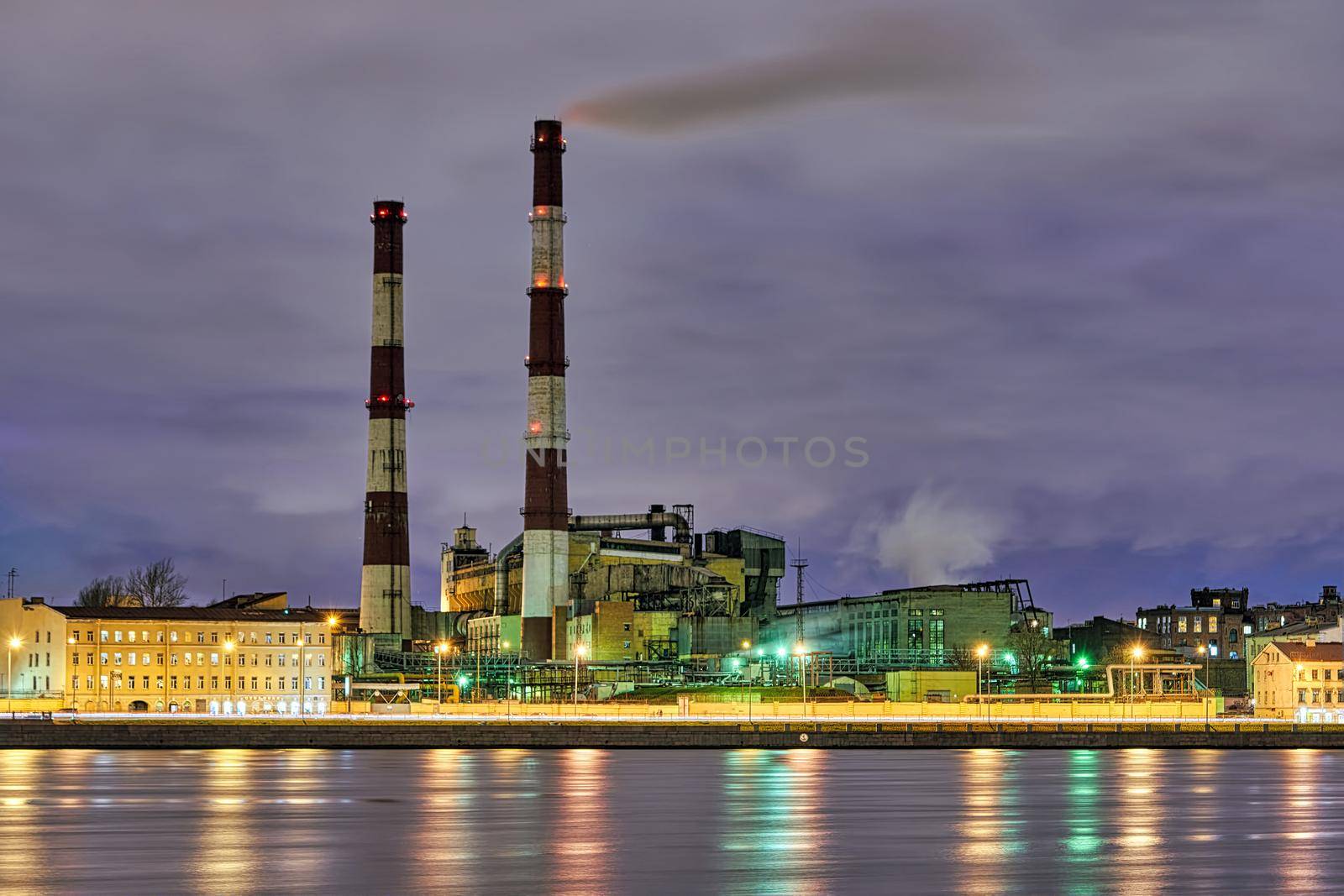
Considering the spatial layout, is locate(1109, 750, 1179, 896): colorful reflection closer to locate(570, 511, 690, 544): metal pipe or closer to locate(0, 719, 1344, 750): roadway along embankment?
locate(0, 719, 1344, 750): roadway along embankment

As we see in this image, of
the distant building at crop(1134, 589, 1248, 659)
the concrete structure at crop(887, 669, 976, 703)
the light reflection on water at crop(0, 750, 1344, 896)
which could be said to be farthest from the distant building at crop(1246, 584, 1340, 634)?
the light reflection on water at crop(0, 750, 1344, 896)

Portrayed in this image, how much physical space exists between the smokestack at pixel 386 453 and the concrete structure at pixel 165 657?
4224mm

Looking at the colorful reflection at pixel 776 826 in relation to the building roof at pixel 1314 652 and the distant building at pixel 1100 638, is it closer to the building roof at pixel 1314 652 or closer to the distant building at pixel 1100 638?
the building roof at pixel 1314 652

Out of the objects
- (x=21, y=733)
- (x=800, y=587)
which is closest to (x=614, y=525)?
(x=800, y=587)

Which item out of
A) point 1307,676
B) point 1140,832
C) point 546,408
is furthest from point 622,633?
point 1140,832

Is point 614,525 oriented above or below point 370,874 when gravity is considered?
above

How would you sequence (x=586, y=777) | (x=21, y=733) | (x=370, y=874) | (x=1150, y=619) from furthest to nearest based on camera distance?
(x=1150, y=619)
(x=21, y=733)
(x=586, y=777)
(x=370, y=874)

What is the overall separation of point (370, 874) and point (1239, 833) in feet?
62.5

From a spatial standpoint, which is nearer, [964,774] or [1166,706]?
[964,774]

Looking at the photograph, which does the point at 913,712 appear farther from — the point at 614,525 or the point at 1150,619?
the point at 1150,619

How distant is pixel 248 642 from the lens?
11950cm

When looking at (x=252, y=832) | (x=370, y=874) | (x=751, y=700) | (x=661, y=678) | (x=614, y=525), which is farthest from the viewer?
(x=614, y=525)

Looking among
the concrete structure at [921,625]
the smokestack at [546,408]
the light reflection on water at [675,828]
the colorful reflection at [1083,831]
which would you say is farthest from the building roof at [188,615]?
the colorful reflection at [1083,831]

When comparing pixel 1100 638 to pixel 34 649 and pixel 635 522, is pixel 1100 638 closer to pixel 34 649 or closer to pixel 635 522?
pixel 635 522
